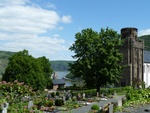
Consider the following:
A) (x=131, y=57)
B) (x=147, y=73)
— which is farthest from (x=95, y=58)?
(x=147, y=73)

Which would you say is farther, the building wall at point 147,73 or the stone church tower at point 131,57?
the building wall at point 147,73

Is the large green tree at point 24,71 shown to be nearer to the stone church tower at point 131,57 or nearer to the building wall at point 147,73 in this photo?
the stone church tower at point 131,57

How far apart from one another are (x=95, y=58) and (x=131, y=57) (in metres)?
39.6

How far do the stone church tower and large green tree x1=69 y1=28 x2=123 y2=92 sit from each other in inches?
1417

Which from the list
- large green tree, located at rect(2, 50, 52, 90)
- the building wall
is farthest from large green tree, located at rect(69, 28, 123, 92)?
the building wall

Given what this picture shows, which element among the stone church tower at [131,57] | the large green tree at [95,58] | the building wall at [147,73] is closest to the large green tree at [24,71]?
the large green tree at [95,58]

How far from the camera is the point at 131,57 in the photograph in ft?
271

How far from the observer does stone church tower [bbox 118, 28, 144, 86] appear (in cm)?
8134

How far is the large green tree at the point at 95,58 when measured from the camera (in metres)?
44.5

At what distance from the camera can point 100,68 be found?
45.0m

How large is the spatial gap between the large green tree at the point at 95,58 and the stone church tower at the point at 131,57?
35988 mm

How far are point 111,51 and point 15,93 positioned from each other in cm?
2138

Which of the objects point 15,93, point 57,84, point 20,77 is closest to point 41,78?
point 20,77

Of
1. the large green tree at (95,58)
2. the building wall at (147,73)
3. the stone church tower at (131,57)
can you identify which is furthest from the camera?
the building wall at (147,73)
